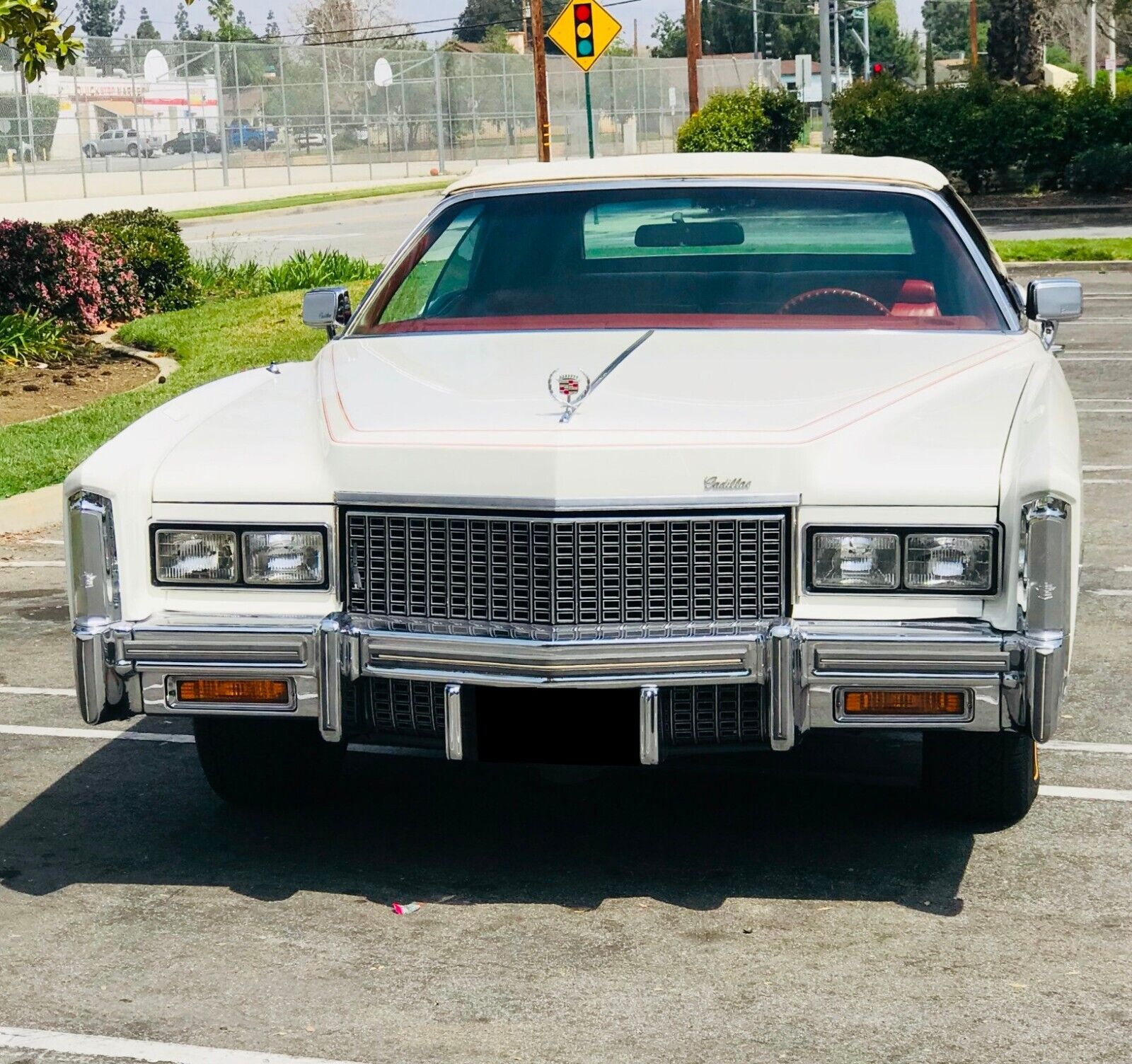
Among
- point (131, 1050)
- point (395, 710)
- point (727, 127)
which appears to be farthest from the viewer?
point (727, 127)

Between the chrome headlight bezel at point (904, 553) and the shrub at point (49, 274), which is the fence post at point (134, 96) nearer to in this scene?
the shrub at point (49, 274)

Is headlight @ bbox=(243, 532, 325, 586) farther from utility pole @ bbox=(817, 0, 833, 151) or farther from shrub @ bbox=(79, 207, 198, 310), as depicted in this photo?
utility pole @ bbox=(817, 0, 833, 151)

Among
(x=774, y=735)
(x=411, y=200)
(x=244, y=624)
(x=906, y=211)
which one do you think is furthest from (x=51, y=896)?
(x=411, y=200)

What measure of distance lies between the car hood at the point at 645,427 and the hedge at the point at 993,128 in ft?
85.8

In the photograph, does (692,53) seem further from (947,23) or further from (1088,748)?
(947,23)

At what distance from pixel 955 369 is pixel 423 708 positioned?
67.6 inches

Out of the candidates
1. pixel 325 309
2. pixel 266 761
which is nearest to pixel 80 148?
pixel 325 309

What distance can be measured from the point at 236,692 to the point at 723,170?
262 centimetres

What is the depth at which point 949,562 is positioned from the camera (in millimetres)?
4152

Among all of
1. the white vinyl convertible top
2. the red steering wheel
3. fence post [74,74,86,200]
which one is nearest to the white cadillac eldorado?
the red steering wheel

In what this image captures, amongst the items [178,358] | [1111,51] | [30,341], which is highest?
[1111,51]

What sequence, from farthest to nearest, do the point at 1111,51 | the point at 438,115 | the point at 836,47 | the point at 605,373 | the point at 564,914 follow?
the point at 836,47 → the point at 438,115 → the point at 1111,51 → the point at 605,373 → the point at 564,914

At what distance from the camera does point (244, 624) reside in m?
4.29

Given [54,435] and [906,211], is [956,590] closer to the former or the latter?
[906,211]
